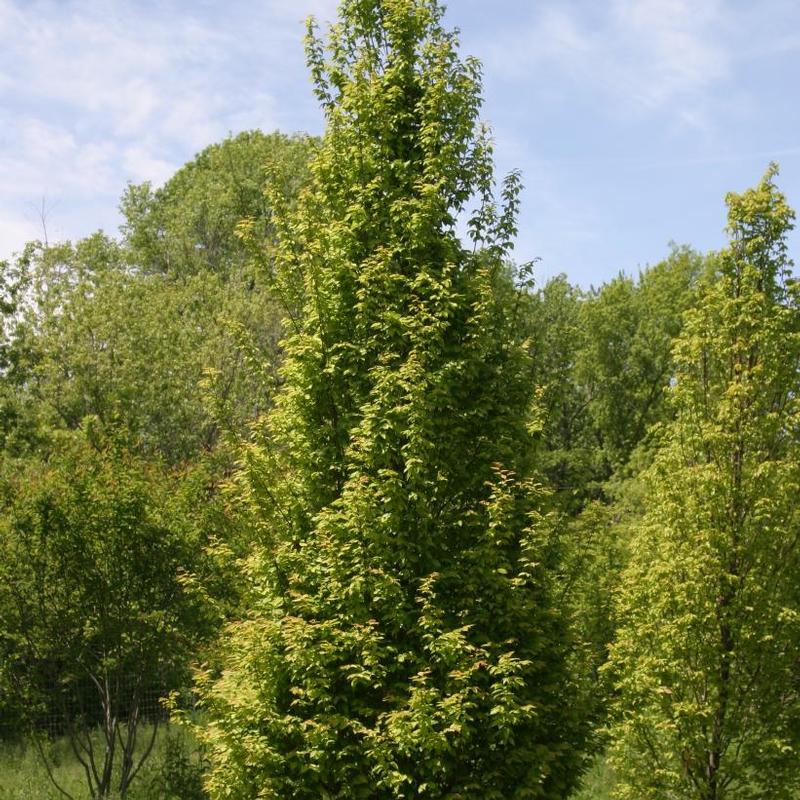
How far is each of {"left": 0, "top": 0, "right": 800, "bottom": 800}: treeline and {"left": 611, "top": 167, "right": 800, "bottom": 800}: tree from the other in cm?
5

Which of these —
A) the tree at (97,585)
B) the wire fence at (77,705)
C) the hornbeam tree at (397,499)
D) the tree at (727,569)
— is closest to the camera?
the hornbeam tree at (397,499)

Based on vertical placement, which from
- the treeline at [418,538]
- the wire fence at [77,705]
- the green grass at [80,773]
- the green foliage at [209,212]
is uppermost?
the green foliage at [209,212]

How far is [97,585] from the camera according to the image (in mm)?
17969

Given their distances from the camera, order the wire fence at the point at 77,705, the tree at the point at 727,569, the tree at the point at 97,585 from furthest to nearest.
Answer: the wire fence at the point at 77,705, the tree at the point at 97,585, the tree at the point at 727,569

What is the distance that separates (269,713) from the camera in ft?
30.1

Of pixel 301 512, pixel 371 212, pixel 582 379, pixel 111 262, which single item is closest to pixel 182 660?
pixel 301 512

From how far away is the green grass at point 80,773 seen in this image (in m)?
19.0

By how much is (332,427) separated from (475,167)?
3.42m

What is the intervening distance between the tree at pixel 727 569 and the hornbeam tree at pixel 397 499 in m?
3.47

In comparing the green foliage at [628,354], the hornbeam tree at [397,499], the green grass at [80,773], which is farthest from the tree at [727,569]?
the green foliage at [628,354]

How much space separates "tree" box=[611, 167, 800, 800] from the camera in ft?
41.5

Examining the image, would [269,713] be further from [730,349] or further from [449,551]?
[730,349]

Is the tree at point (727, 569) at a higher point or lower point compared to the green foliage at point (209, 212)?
lower

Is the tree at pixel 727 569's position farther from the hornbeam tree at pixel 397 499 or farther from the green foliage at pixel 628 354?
the green foliage at pixel 628 354
